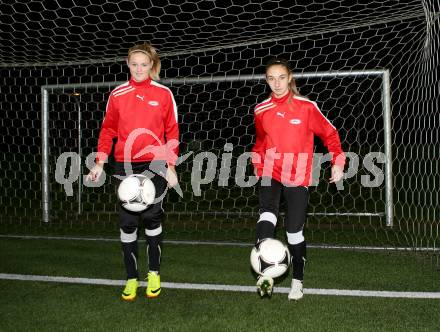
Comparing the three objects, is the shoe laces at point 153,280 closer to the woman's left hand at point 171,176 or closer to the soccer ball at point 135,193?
the soccer ball at point 135,193

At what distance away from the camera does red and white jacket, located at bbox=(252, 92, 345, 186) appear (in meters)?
3.30

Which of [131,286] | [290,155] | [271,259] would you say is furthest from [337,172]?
[131,286]

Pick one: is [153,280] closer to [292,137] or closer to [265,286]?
[265,286]

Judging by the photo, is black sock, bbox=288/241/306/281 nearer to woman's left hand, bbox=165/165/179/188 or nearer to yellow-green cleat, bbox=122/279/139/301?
woman's left hand, bbox=165/165/179/188

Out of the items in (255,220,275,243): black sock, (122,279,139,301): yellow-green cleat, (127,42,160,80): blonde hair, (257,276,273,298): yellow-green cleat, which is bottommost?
(122,279,139,301): yellow-green cleat

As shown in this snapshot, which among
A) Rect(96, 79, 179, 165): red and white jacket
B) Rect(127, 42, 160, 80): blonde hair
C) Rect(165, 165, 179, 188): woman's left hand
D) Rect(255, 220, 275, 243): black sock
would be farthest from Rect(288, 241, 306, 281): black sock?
Rect(127, 42, 160, 80): blonde hair

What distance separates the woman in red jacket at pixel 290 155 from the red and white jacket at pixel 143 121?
2.02 ft

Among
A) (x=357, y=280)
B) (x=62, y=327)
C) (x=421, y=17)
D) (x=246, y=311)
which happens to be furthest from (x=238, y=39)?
(x=62, y=327)

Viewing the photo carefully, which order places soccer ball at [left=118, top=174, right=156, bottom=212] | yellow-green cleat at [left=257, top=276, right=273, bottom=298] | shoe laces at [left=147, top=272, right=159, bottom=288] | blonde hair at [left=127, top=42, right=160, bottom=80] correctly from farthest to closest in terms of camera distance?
shoe laces at [left=147, top=272, right=159, bottom=288] → blonde hair at [left=127, top=42, right=160, bottom=80] → soccer ball at [left=118, top=174, right=156, bottom=212] → yellow-green cleat at [left=257, top=276, right=273, bottom=298]

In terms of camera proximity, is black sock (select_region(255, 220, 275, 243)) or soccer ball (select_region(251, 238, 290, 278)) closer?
soccer ball (select_region(251, 238, 290, 278))

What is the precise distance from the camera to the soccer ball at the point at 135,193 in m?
3.14

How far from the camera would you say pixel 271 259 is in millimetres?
3021

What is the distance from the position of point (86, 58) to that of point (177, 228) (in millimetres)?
2263

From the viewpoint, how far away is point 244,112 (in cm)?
793
